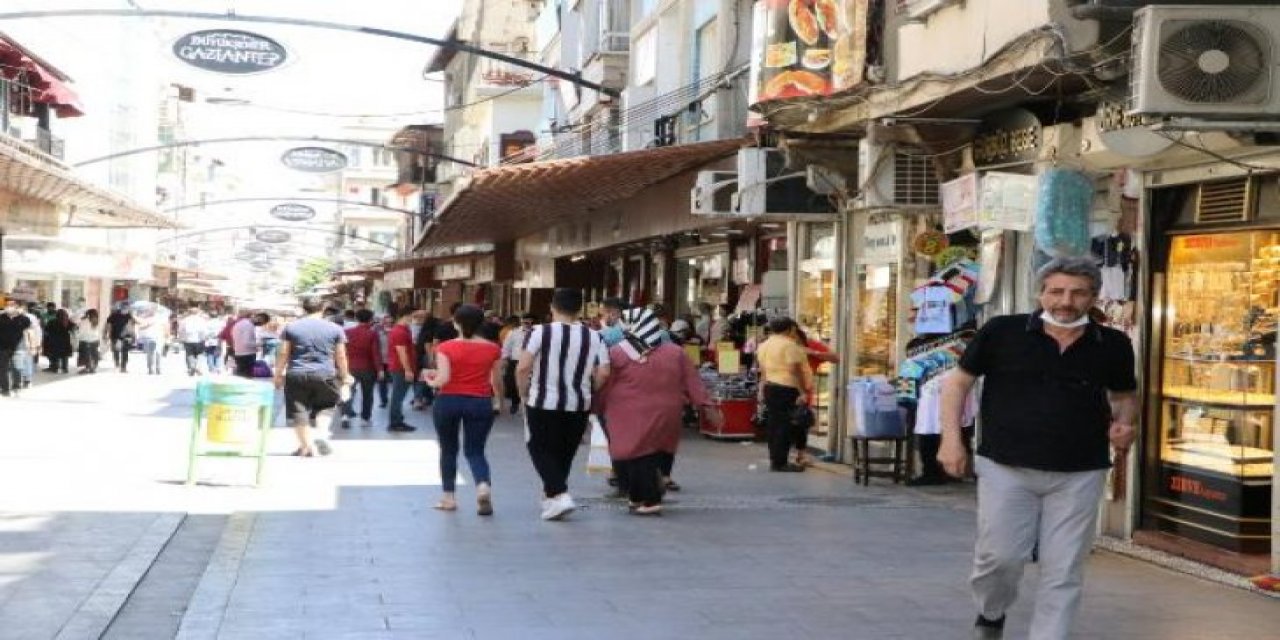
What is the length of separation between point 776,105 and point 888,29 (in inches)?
47.0

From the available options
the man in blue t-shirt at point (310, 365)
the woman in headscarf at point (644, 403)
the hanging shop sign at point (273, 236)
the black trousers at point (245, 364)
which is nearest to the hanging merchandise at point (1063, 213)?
the woman in headscarf at point (644, 403)

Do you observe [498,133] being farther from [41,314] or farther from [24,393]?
[24,393]

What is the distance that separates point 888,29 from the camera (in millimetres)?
14625

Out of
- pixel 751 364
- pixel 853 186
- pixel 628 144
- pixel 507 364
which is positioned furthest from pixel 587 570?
pixel 628 144

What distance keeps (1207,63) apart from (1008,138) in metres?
5.31

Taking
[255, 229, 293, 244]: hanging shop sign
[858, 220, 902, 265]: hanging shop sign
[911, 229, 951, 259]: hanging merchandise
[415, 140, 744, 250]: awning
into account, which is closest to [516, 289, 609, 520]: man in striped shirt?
[911, 229, 951, 259]: hanging merchandise

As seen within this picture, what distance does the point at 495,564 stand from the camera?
9609 mm

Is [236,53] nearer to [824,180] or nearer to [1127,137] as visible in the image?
[824,180]

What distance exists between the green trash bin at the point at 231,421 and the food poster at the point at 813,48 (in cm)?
530

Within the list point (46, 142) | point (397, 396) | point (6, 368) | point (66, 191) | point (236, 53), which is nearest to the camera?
point (236, 53)

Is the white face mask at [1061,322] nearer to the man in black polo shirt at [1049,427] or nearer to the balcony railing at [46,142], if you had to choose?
the man in black polo shirt at [1049,427]

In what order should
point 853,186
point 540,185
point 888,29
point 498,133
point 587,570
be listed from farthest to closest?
point 498,133
point 540,185
point 853,186
point 888,29
point 587,570

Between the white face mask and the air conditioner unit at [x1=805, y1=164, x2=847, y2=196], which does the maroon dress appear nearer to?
the air conditioner unit at [x1=805, y1=164, x2=847, y2=196]

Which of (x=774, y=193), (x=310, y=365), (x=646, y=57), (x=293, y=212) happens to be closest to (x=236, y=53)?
(x=310, y=365)
